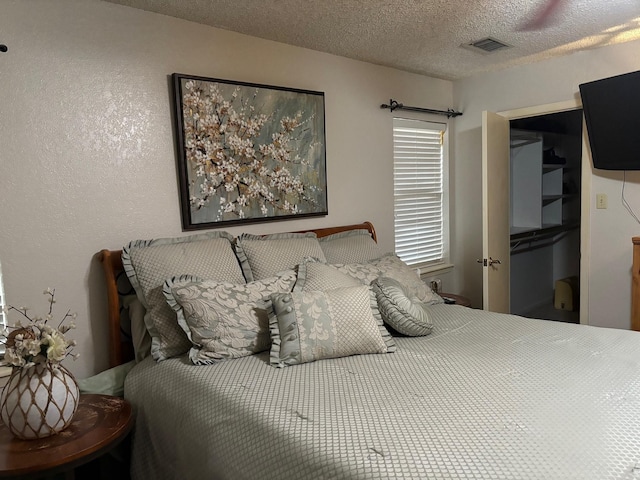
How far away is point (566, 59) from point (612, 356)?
2389 mm

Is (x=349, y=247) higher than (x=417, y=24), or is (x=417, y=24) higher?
(x=417, y=24)

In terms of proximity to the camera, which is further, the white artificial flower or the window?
the window

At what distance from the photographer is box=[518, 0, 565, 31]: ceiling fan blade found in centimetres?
236

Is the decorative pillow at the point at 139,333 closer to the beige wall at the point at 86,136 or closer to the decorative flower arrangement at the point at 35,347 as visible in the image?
the beige wall at the point at 86,136

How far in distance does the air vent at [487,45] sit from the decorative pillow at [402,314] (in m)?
1.79

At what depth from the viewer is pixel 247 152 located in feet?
8.69

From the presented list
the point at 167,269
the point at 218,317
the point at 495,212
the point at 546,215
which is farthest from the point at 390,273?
the point at 546,215

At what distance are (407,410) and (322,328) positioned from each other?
582mm

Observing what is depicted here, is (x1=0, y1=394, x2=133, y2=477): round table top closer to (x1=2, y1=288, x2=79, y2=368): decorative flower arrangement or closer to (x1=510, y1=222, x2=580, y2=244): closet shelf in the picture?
(x1=2, y1=288, x2=79, y2=368): decorative flower arrangement

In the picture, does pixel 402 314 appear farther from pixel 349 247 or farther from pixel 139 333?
pixel 139 333

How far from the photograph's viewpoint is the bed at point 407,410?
45.8 inches

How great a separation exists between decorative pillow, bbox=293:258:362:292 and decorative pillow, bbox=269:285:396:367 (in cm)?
16

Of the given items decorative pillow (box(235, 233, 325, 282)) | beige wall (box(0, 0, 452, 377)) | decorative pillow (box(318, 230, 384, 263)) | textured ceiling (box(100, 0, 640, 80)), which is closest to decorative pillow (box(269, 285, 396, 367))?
decorative pillow (box(235, 233, 325, 282))

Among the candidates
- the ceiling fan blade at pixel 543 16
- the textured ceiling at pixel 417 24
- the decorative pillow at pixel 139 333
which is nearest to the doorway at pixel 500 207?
the textured ceiling at pixel 417 24
